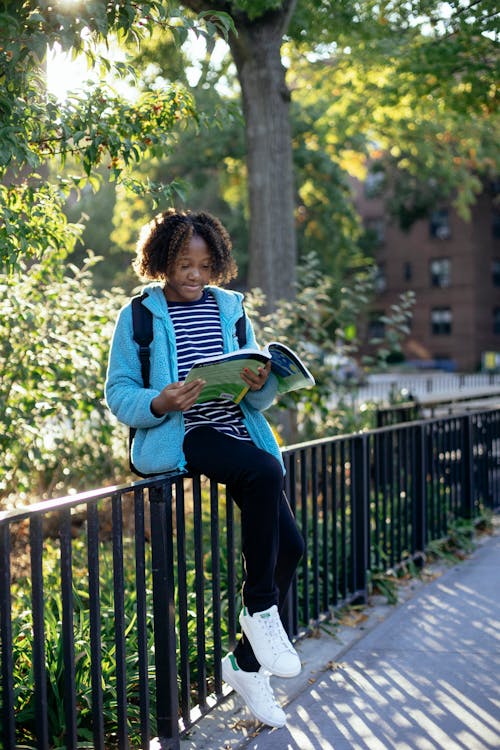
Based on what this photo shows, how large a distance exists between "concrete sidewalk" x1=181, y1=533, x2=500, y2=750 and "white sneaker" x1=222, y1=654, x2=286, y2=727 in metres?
0.16

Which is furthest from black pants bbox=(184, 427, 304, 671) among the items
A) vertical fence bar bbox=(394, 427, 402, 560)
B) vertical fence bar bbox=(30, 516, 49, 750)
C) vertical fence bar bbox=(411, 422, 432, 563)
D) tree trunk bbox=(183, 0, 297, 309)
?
tree trunk bbox=(183, 0, 297, 309)

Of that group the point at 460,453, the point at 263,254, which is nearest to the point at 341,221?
the point at 263,254

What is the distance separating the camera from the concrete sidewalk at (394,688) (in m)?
3.63

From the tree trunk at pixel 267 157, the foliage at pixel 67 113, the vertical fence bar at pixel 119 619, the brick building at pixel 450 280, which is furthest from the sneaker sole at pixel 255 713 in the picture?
the brick building at pixel 450 280

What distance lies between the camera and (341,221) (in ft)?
93.7

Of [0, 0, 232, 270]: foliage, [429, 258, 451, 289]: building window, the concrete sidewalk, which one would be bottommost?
the concrete sidewalk

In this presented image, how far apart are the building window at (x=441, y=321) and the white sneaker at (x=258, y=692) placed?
50.9m

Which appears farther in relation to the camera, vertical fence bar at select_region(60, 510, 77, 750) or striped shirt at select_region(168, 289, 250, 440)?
striped shirt at select_region(168, 289, 250, 440)

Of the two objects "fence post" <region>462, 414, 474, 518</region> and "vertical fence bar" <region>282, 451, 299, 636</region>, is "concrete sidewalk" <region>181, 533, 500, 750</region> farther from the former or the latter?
"fence post" <region>462, 414, 474, 518</region>

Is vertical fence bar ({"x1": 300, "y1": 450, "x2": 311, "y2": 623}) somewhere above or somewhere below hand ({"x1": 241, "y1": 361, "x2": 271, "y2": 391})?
below

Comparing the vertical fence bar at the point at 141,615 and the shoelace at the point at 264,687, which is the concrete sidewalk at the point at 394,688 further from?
the vertical fence bar at the point at 141,615

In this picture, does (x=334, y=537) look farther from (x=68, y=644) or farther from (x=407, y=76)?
(x=407, y=76)

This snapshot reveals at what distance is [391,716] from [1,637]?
6.11 ft

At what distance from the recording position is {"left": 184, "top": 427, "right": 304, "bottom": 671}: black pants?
11.1 feet
